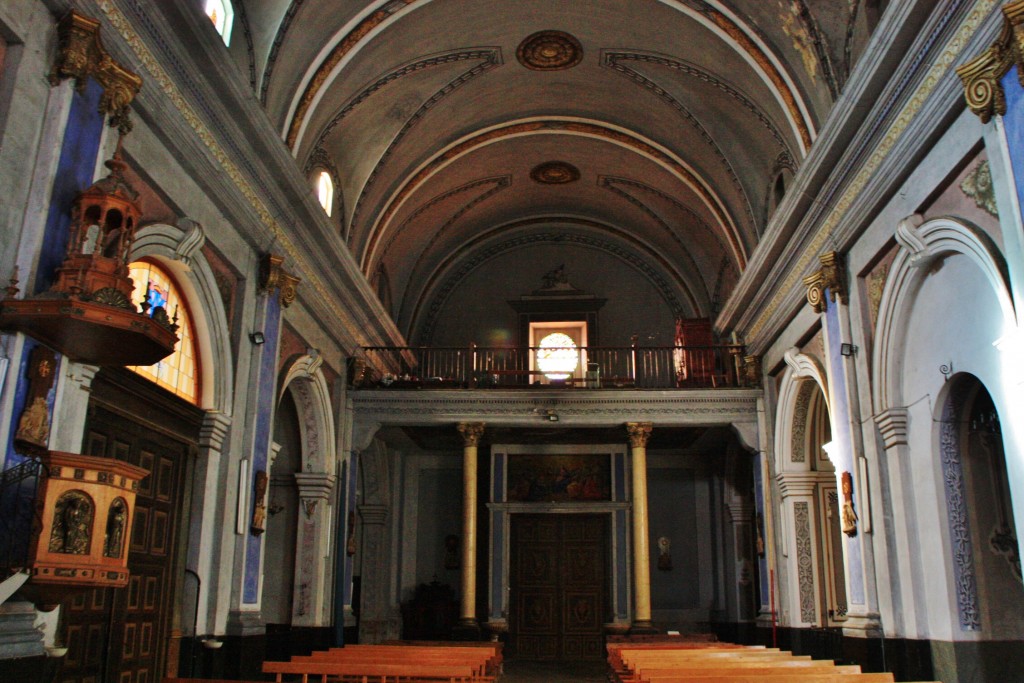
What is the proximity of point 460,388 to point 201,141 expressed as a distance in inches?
293

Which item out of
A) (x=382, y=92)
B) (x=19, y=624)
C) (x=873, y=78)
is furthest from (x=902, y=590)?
(x=382, y=92)

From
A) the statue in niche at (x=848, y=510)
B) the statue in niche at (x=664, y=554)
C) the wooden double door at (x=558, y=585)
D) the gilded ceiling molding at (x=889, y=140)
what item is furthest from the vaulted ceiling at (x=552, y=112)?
the wooden double door at (x=558, y=585)

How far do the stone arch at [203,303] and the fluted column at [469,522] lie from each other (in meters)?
6.13

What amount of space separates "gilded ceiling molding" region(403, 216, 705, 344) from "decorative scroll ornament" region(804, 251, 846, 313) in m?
8.93

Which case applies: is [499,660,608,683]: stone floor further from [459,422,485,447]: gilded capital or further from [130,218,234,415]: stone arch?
[130,218,234,415]: stone arch

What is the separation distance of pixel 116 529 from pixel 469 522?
1053cm

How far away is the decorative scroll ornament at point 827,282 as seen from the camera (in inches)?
423

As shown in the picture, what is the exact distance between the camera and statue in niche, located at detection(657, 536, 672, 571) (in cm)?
1898

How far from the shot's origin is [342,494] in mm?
14578


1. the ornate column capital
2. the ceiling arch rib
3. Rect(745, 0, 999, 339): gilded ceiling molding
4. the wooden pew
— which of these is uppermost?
the ceiling arch rib

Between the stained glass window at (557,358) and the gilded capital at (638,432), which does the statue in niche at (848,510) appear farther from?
the stained glass window at (557,358)

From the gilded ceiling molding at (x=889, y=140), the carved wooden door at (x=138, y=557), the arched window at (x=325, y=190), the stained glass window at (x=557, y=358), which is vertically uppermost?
the arched window at (x=325, y=190)

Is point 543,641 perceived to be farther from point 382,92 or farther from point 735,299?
point 382,92

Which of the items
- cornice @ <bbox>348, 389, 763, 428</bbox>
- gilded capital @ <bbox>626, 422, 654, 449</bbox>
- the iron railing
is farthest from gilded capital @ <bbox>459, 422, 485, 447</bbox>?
the iron railing
